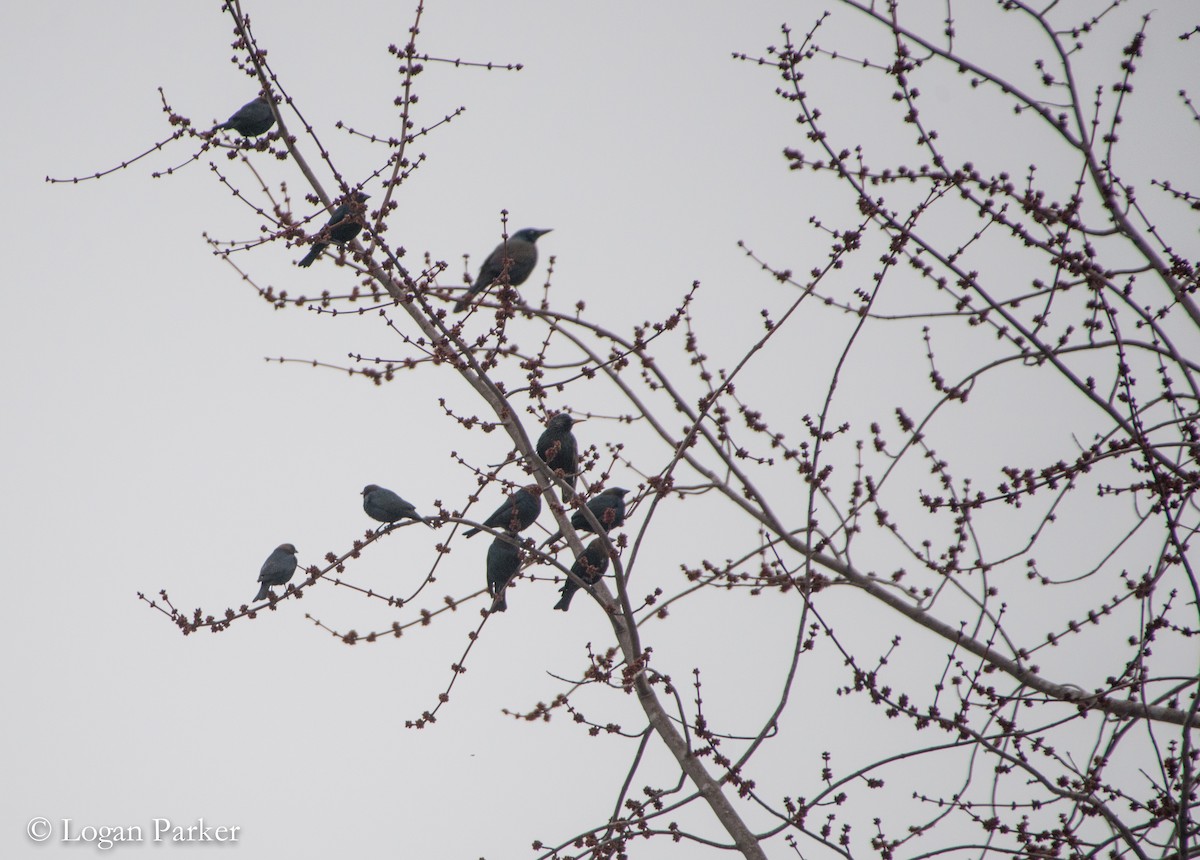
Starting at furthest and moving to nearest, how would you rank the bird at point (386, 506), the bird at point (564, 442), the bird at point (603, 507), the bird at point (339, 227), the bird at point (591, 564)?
the bird at point (386, 506), the bird at point (564, 442), the bird at point (603, 507), the bird at point (339, 227), the bird at point (591, 564)

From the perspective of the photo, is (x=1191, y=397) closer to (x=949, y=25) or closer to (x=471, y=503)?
(x=949, y=25)

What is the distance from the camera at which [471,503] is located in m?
4.12

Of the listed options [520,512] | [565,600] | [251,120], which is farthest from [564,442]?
[251,120]

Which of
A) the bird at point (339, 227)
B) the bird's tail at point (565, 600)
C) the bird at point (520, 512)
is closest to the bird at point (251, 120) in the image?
the bird at point (339, 227)

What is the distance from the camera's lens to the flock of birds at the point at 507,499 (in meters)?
4.24

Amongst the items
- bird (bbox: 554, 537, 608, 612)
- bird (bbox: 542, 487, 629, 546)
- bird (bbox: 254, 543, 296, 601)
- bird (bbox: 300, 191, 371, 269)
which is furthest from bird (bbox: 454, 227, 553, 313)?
bird (bbox: 554, 537, 608, 612)

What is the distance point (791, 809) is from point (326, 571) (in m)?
1.84

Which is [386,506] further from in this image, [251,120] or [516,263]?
[251,120]

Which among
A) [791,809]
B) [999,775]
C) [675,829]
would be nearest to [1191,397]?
[999,775]

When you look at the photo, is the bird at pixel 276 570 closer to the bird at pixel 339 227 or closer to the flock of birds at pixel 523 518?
the flock of birds at pixel 523 518

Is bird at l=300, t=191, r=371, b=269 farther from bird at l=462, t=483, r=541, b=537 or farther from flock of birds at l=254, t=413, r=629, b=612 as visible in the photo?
bird at l=462, t=483, r=541, b=537

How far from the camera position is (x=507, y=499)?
20.0ft

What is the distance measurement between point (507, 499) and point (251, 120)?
10.9 ft

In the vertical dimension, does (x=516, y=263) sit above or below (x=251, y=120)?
below
